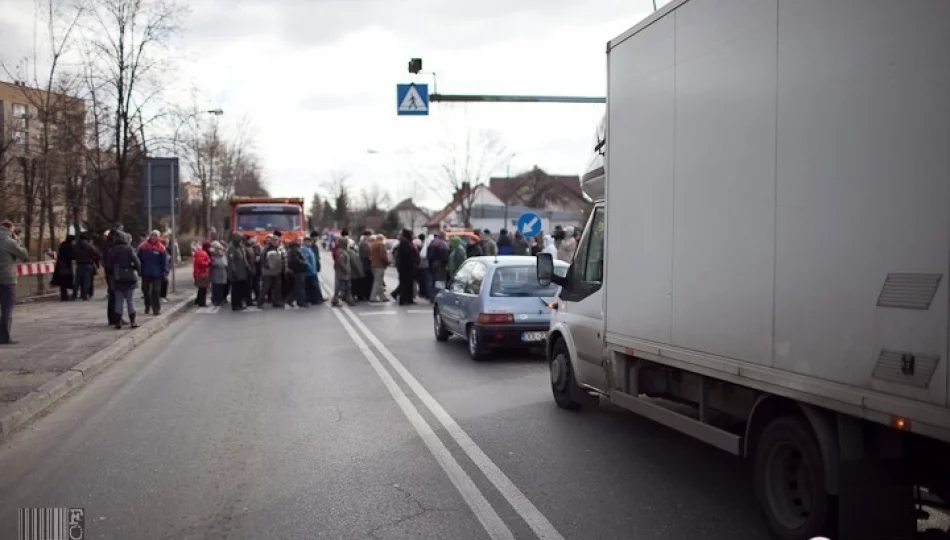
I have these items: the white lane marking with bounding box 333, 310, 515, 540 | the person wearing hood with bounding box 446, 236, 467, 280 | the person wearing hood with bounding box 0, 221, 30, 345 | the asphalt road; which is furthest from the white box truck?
the person wearing hood with bounding box 446, 236, 467, 280

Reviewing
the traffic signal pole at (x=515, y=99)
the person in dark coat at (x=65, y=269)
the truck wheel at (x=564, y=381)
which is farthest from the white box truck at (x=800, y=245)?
the person in dark coat at (x=65, y=269)

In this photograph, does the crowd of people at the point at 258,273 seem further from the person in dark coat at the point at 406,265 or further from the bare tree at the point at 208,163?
the bare tree at the point at 208,163

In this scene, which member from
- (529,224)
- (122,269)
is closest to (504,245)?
(529,224)

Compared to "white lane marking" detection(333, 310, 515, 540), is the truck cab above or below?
above

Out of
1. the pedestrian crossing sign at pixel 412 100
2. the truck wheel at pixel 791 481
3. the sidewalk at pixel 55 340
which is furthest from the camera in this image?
the pedestrian crossing sign at pixel 412 100

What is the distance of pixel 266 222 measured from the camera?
1129 inches

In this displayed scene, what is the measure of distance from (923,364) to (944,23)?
138 centimetres

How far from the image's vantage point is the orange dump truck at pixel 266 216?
28.5 metres

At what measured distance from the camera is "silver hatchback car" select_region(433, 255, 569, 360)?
1203 centimetres

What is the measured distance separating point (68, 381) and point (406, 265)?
12639 mm

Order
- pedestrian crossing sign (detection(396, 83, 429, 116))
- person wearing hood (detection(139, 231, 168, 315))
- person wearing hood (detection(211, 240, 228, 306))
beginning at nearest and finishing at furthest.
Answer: person wearing hood (detection(139, 231, 168, 315))
pedestrian crossing sign (detection(396, 83, 429, 116))
person wearing hood (detection(211, 240, 228, 306))

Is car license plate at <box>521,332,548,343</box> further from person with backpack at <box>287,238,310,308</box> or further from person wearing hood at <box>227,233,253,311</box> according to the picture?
person wearing hood at <box>227,233,253,311</box>

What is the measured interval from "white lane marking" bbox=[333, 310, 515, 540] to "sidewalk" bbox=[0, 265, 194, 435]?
3.65 meters

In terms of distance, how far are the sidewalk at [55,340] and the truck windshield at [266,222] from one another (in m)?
6.42
